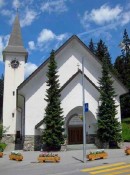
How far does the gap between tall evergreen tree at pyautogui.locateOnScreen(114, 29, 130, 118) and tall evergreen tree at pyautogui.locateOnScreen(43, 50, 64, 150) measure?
32.2m

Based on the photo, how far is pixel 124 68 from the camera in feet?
236

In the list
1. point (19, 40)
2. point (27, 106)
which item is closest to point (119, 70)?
point (19, 40)

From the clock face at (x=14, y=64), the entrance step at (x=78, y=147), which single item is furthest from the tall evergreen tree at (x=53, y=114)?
the clock face at (x=14, y=64)

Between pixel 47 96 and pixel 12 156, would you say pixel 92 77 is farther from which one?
pixel 12 156

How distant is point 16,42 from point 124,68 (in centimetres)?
3667

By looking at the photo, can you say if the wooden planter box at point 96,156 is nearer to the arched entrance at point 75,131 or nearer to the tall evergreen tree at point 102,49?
the arched entrance at point 75,131

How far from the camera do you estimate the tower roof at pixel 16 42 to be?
40250 millimetres

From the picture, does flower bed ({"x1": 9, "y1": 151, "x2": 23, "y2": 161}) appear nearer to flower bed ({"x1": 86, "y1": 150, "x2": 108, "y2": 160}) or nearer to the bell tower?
flower bed ({"x1": 86, "y1": 150, "x2": 108, "y2": 160})

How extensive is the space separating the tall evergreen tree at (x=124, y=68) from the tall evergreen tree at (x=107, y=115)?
29.1 metres

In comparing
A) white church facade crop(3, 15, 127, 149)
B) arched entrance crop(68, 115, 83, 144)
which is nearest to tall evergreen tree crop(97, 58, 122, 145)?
white church facade crop(3, 15, 127, 149)

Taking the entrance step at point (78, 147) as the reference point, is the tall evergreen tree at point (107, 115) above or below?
above

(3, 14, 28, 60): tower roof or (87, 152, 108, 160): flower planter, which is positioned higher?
(3, 14, 28, 60): tower roof

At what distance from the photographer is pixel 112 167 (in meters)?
17.4

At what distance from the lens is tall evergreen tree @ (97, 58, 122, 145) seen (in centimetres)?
3047
